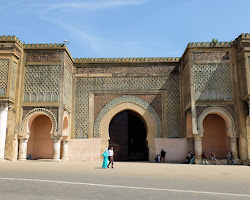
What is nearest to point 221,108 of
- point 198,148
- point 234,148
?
point 234,148

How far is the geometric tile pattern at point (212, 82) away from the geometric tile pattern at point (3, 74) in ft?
25.9

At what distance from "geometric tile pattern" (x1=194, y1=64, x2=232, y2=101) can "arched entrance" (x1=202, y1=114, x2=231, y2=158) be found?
1774 millimetres

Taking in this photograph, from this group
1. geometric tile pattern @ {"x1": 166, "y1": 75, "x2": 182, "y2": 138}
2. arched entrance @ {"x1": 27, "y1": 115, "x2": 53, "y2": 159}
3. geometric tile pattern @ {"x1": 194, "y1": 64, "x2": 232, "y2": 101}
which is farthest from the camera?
arched entrance @ {"x1": 27, "y1": 115, "x2": 53, "y2": 159}

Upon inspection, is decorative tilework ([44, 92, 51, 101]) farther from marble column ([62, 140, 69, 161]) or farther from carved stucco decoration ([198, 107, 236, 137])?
carved stucco decoration ([198, 107, 236, 137])

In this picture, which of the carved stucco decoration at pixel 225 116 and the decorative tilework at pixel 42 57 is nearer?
the carved stucco decoration at pixel 225 116

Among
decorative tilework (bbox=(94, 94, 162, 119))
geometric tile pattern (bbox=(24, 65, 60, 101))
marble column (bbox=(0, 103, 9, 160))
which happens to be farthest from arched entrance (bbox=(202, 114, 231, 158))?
marble column (bbox=(0, 103, 9, 160))

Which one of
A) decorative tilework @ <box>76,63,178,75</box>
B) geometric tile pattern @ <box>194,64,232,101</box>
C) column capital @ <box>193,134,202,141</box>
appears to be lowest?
column capital @ <box>193,134,202,141</box>

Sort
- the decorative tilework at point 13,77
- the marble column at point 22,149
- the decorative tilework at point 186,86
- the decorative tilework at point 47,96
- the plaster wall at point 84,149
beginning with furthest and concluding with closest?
the plaster wall at point 84,149, the decorative tilework at point 186,86, the decorative tilework at point 47,96, the marble column at point 22,149, the decorative tilework at point 13,77

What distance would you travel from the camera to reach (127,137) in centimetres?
1625

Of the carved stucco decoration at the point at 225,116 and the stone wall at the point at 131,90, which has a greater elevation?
the stone wall at the point at 131,90

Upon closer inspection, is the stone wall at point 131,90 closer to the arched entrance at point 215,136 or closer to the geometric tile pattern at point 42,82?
the arched entrance at point 215,136

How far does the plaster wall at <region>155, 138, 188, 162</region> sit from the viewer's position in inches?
522

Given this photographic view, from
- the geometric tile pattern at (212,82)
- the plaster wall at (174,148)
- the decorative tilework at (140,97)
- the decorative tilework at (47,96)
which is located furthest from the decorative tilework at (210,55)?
the decorative tilework at (47,96)

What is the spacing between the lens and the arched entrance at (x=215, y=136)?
534 inches
